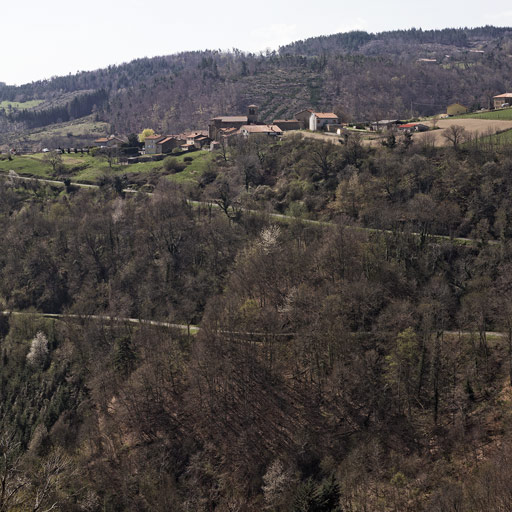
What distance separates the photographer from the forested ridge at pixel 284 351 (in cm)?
4150

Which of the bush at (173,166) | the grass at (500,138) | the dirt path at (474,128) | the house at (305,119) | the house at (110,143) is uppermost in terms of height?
the house at (305,119)

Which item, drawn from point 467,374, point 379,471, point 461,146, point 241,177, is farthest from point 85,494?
point 461,146

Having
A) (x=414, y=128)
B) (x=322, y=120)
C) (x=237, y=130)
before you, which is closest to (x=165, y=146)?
(x=237, y=130)

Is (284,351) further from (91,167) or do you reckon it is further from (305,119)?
(91,167)

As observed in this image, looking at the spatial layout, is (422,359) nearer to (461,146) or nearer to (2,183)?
(461,146)

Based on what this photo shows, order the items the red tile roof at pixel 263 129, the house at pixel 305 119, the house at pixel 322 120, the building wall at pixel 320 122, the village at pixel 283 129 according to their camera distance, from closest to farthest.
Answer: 1. the village at pixel 283 129
2. the house at pixel 322 120
3. the building wall at pixel 320 122
4. the red tile roof at pixel 263 129
5. the house at pixel 305 119

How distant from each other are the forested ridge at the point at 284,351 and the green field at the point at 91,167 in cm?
2168

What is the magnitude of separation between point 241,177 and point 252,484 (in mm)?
65529

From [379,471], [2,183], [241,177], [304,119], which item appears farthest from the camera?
[304,119]

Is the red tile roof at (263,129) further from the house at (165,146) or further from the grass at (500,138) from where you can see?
the grass at (500,138)

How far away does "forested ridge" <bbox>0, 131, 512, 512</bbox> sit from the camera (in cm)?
4150

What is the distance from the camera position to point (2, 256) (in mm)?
91000

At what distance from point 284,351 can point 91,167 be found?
9192cm

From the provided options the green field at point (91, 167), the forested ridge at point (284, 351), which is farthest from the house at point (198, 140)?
the forested ridge at point (284, 351)
